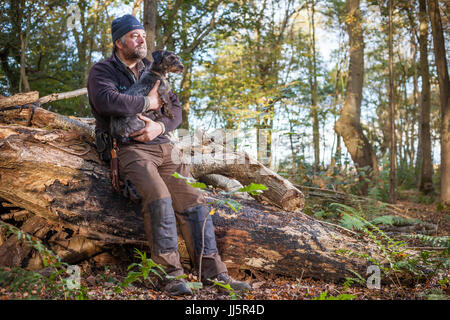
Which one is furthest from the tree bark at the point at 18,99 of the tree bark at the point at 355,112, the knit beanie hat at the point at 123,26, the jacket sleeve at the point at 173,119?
the tree bark at the point at 355,112

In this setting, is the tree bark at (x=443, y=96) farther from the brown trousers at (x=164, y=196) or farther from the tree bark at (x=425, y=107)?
the brown trousers at (x=164, y=196)

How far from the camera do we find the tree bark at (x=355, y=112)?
11.5m

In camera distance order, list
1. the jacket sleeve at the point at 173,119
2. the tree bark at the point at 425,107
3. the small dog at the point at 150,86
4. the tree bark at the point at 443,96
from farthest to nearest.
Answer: the tree bark at the point at 425,107 → the tree bark at the point at 443,96 → the jacket sleeve at the point at 173,119 → the small dog at the point at 150,86

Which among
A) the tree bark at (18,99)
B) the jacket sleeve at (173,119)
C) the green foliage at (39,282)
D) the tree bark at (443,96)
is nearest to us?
the green foliage at (39,282)

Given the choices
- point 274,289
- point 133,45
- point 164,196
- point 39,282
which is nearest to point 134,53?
point 133,45

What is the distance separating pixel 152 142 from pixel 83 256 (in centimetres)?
149

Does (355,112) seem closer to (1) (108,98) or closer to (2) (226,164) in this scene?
(2) (226,164)

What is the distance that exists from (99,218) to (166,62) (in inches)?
72.6

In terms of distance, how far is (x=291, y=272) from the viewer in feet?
12.7

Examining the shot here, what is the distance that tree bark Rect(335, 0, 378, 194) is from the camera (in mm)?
11492

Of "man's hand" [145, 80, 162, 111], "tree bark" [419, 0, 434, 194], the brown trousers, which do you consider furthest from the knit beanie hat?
"tree bark" [419, 0, 434, 194]

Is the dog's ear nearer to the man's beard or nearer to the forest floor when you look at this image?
the man's beard
